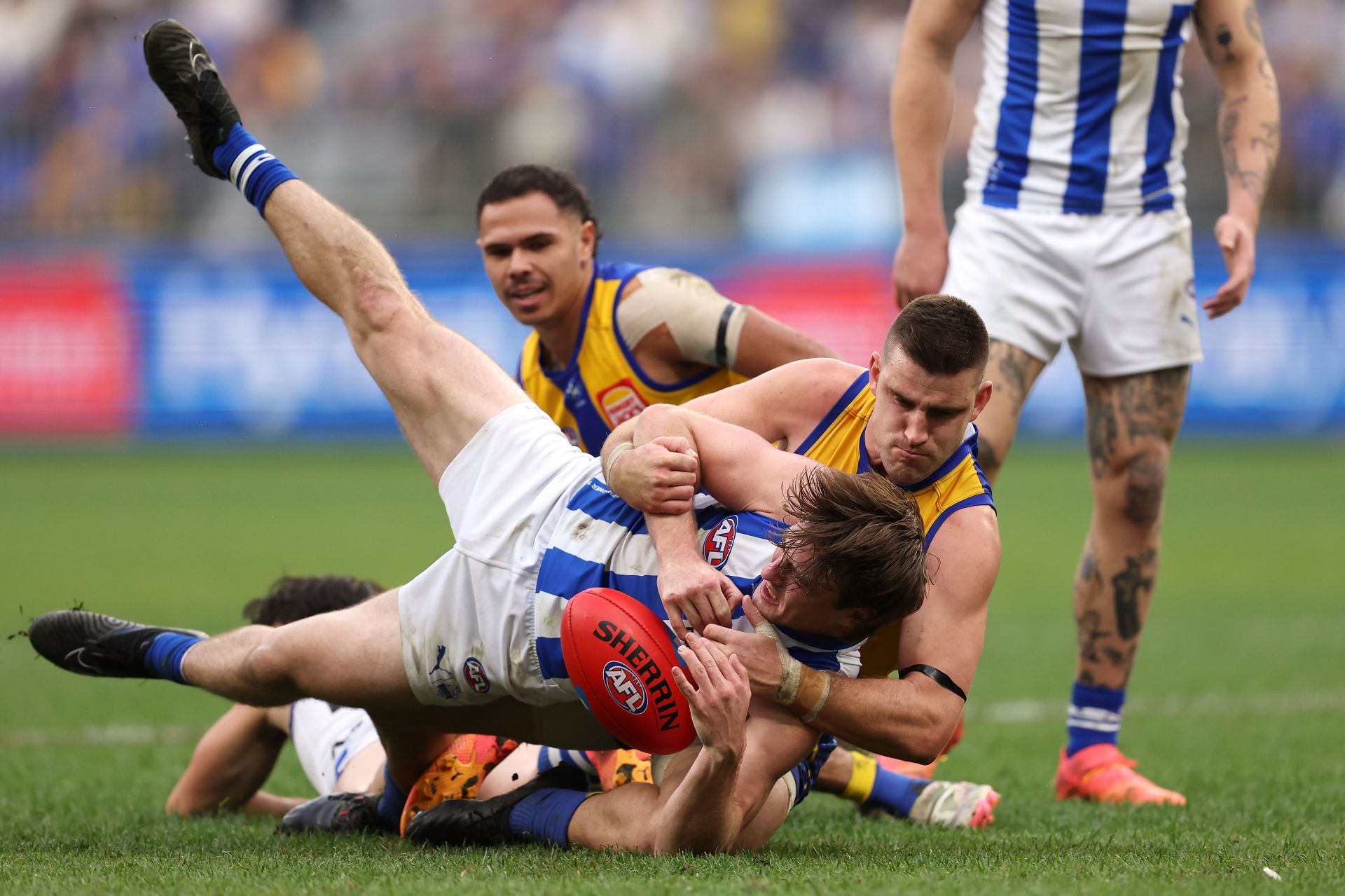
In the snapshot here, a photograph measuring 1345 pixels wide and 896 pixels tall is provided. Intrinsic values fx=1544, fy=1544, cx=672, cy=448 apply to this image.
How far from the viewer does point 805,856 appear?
3969 mm

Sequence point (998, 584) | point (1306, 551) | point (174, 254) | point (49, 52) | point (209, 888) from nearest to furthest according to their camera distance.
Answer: point (209, 888)
point (998, 584)
point (1306, 551)
point (174, 254)
point (49, 52)

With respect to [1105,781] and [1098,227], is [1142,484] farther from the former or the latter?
[1105,781]

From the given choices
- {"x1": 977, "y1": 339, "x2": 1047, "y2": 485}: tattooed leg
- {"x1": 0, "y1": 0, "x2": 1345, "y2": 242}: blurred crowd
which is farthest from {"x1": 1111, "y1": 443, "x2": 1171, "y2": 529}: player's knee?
{"x1": 0, "y1": 0, "x2": 1345, "y2": 242}: blurred crowd

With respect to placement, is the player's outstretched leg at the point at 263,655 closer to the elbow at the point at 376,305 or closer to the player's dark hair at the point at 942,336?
the elbow at the point at 376,305

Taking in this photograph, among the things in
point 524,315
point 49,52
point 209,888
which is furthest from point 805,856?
point 49,52

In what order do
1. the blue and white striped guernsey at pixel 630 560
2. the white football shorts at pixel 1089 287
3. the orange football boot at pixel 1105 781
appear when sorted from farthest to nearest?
the white football shorts at pixel 1089 287
the orange football boot at pixel 1105 781
the blue and white striped guernsey at pixel 630 560

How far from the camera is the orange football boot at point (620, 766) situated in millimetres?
A: 4484

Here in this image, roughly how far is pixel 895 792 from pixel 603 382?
1794mm

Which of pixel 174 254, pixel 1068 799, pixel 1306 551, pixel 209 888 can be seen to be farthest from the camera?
pixel 174 254

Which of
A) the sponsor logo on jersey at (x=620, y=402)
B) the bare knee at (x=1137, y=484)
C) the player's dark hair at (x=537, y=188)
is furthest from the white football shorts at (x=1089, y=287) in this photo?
the player's dark hair at (x=537, y=188)

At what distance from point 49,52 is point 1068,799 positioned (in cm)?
1664

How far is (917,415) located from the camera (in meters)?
3.93

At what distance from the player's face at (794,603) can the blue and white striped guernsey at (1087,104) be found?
214cm

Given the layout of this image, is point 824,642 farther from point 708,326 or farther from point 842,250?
point 842,250
